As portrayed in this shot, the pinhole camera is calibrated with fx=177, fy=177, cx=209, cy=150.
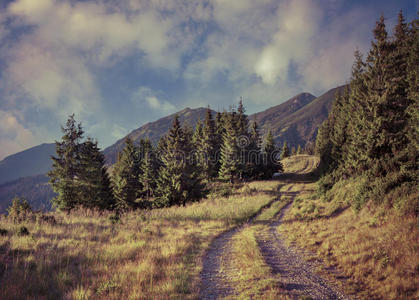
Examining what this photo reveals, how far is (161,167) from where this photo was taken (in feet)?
79.8

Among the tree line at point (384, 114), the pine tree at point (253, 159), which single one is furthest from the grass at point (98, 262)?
the pine tree at point (253, 159)

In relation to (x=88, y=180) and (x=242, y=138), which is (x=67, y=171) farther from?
(x=242, y=138)

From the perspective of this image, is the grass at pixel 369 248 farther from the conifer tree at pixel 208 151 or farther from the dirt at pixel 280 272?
the conifer tree at pixel 208 151

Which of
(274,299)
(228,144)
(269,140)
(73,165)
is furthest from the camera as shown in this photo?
(269,140)

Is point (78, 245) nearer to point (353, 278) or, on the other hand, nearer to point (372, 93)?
point (353, 278)

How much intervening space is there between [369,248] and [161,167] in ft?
71.5

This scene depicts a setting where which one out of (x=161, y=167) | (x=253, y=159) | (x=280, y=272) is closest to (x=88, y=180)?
(x=161, y=167)

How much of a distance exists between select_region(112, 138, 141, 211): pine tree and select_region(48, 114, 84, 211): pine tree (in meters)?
6.16

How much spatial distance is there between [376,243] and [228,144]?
2803cm

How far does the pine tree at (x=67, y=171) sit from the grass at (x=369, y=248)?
24.9m

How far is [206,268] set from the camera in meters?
6.14

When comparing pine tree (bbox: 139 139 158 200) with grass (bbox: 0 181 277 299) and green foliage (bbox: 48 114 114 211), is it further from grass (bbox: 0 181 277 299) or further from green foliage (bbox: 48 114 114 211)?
grass (bbox: 0 181 277 299)

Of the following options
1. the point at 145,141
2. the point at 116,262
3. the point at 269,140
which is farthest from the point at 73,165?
the point at 269,140

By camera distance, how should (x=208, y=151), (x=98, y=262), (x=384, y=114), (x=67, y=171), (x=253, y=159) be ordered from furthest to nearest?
(x=253, y=159) < (x=208, y=151) < (x=67, y=171) < (x=384, y=114) < (x=98, y=262)
